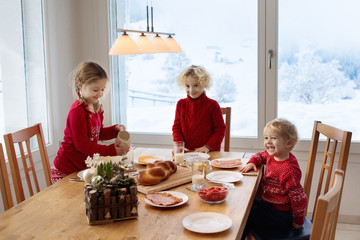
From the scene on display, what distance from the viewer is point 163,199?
1.64m

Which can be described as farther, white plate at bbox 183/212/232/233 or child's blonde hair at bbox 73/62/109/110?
child's blonde hair at bbox 73/62/109/110

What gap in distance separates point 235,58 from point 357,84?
39.5 inches

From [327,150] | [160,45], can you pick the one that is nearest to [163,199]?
[160,45]

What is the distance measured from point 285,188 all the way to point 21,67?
2132 mm

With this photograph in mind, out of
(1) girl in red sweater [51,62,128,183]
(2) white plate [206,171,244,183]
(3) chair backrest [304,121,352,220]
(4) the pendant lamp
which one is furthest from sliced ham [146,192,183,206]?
(3) chair backrest [304,121,352,220]

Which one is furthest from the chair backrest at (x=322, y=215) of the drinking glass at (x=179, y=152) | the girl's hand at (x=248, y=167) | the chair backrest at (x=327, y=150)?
the drinking glass at (x=179, y=152)

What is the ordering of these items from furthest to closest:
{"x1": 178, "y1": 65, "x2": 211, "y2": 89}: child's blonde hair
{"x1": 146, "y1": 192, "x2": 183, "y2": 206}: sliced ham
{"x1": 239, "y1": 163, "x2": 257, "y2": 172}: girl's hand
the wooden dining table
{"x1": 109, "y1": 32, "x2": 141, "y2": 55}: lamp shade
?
1. {"x1": 178, "y1": 65, "x2": 211, "y2": 89}: child's blonde hair
2. {"x1": 239, "y1": 163, "x2": 257, "y2": 172}: girl's hand
3. {"x1": 109, "y1": 32, "x2": 141, "y2": 55}: lamp shade
4. {"x1": 146, "y1": 192, "x2": 183, "y2": 206}: sliced ham
5. the wooden dining table

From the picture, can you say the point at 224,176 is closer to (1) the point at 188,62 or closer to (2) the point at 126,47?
(2) the point at 126,47

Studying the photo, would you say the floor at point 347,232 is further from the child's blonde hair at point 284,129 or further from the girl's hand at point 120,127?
the girl's hand at point 120,127

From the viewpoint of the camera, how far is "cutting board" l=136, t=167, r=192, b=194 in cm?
178

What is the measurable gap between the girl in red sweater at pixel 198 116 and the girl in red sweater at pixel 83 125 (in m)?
0.72

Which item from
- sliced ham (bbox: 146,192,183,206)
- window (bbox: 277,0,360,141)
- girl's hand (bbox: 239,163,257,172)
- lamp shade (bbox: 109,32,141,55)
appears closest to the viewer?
sliced ham (bbox: 146,192,183,206)

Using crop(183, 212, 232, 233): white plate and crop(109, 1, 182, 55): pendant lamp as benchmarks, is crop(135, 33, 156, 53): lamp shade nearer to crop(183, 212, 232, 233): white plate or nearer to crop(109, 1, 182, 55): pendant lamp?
crop(109, 1, 182, 55): pendant lamp

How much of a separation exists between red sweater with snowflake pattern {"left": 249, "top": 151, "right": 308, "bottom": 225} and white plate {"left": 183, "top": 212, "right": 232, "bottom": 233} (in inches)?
20.2
